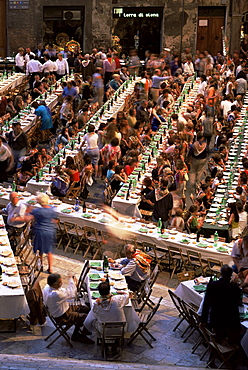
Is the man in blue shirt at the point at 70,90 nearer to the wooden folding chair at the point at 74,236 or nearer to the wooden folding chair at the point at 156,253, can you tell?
the wooden folding chair at the point at 74,236

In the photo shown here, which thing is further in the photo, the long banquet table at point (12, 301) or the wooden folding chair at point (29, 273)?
the wooden folding chair at point (29, 273)

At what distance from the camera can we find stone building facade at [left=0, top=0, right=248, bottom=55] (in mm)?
31297

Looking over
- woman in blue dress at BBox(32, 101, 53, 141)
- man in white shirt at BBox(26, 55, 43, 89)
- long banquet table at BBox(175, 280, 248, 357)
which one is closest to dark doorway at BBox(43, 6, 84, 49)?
man in white shirt at BBox(26, 55, 43, 89)

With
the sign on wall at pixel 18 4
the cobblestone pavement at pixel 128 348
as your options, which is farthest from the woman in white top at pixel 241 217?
the sign on wall at pixel 18 4

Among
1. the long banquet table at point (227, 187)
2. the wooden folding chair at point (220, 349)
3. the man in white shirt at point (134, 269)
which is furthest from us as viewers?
the long banquet table at point (227, 187)

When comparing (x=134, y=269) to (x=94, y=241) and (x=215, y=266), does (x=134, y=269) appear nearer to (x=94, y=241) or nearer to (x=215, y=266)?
(x=215, y=266)

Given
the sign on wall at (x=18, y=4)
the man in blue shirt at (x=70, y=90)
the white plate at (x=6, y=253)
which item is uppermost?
the sign on wall at (x=18, y=4)

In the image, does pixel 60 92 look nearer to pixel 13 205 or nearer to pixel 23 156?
pixel 23 156

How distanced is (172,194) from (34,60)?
36.6 ft

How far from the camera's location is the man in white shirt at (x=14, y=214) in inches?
577

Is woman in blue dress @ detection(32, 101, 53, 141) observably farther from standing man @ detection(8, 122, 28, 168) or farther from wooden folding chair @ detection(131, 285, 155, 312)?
wooden folding chair @ detection(131, 285, 155, 312)

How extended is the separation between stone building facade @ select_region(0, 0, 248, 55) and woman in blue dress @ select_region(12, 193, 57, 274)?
62.4 ft

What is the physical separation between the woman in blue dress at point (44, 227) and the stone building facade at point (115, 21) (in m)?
19.0

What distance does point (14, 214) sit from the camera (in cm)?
1481
